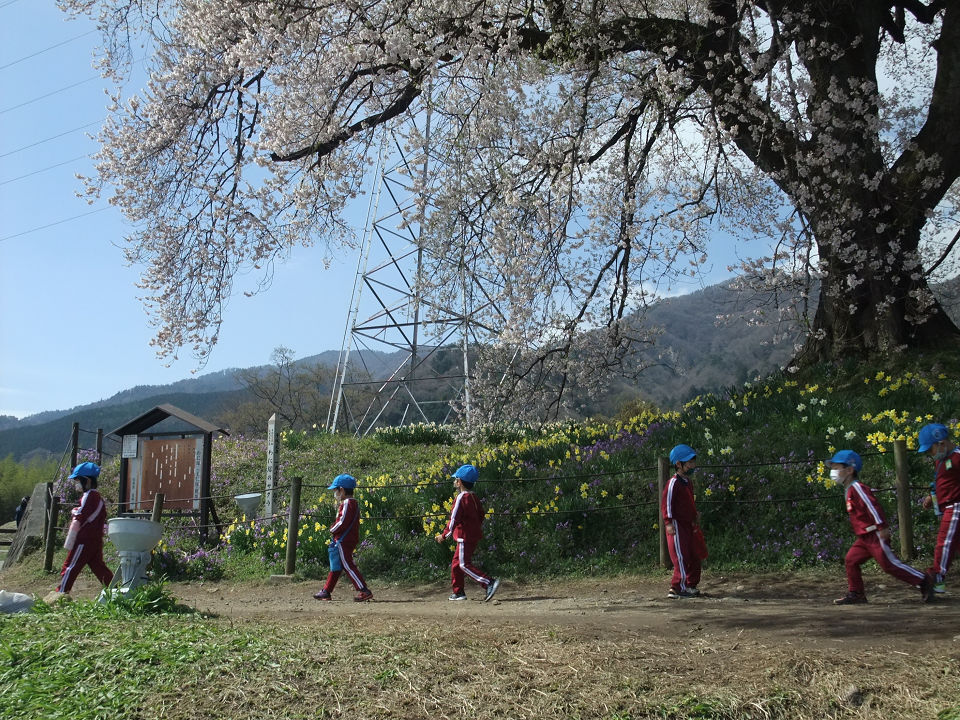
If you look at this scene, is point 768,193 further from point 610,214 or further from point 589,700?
point 589,700

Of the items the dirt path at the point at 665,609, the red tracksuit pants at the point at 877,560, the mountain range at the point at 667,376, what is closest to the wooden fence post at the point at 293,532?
the dirt path at the point at 665,609

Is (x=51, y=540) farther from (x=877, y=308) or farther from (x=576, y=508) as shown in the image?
(x=877, y=308)

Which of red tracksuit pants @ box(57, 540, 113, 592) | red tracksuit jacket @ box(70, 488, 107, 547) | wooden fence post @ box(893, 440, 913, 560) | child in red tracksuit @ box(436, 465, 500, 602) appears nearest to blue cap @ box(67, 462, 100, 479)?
red tracksuit jacket @ box(70, 488, 107, 547)

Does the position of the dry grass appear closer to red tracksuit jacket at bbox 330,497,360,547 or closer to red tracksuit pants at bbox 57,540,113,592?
red tracksuit jacket at bbox 330,497,360,547

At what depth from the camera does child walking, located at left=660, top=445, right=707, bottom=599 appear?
8.00 metres

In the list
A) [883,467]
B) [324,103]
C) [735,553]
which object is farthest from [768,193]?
[324,103]

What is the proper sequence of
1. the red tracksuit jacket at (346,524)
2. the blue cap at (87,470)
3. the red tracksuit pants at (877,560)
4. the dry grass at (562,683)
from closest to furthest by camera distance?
1. the dry grass at (562,683)
2. the red tracksuit pants at (877,560)
3. the blue cap at (87,470)
4. the red tracksuit jacket at (346,524)

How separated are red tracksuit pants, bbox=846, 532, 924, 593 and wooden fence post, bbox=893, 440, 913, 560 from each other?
1.45 meters

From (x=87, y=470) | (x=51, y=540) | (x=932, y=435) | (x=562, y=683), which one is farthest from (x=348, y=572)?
(x=51, y=540)

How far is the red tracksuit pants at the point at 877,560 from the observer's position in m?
6.88

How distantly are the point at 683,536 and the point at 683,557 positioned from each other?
209mm

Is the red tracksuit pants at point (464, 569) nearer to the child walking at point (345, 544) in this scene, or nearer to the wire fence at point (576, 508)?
the child walking at point (345, 544)

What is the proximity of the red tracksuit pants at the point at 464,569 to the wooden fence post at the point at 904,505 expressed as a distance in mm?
4432

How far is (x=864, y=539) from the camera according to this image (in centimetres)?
707
